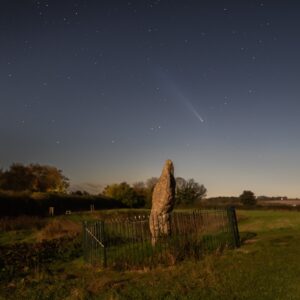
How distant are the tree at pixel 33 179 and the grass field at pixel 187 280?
179 ft

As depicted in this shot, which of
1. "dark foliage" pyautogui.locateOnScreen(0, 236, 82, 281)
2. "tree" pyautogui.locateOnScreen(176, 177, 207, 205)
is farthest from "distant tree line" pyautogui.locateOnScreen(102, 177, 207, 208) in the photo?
"dark foliage" pyautogui.locateOnScreen(0, 236, 82, 281)

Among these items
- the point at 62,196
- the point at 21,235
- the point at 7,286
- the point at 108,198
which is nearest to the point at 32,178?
the point at 108,198

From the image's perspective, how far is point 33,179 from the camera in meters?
68.6

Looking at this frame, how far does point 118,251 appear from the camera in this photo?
16.1 meters

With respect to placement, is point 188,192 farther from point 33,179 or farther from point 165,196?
point 165,196

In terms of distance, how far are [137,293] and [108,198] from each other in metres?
51.0

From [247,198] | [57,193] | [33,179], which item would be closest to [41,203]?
[57,193]

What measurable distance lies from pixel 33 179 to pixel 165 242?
58.4m

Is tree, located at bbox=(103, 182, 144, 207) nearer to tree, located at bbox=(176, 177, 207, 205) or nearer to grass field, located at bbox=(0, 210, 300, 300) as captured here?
tree, located at bbox=(176, 177, 207, 205)

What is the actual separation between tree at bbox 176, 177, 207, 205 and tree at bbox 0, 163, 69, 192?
77.2 feet

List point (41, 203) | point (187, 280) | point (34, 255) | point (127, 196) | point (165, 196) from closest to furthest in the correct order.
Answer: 1. point (187, 280)
2. point (34, 255)
3. point (165, 196)
4. point (41, 203)
5. point (127, 196)

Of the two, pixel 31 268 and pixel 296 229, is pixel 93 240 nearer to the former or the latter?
pixel 31 268

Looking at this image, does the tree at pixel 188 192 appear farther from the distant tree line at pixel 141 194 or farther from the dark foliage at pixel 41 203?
the dark foliage at pixel 41 203

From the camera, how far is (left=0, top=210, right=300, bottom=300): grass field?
8969 mm
